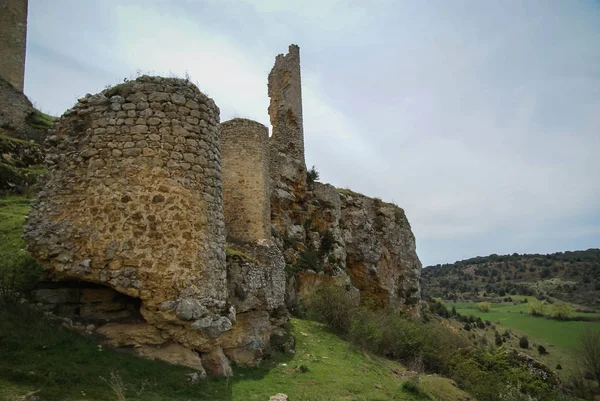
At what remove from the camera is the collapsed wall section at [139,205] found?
6.89 metres

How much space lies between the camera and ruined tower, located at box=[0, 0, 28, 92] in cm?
2636

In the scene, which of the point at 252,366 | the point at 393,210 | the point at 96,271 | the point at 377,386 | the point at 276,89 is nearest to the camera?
the point at 96,271

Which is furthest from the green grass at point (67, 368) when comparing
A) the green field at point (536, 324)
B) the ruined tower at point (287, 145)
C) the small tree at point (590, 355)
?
the green field at point (536, 324)

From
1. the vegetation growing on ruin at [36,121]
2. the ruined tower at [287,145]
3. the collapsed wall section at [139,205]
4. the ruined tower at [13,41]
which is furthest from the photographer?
the ruined tower at [13,41]

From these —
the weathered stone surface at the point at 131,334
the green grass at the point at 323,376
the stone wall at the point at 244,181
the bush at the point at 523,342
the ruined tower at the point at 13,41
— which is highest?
the ruined tower at the point at 13,41

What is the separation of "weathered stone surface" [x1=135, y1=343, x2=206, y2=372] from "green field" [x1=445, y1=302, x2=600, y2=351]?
46.3 meters

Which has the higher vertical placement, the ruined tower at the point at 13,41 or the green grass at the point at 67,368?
the ruined tower at the point at 13,41

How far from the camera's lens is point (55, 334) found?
6320 mm

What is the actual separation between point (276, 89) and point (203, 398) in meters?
23.2

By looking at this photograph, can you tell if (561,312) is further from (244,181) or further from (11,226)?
(11,226)

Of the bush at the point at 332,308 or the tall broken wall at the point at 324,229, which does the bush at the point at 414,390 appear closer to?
the bush at the point at 332,308

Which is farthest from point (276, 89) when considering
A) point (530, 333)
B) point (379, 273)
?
point (530, 333)

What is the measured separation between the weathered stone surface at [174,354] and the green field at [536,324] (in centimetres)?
4630

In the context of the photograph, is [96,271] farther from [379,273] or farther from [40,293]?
[379,273]
